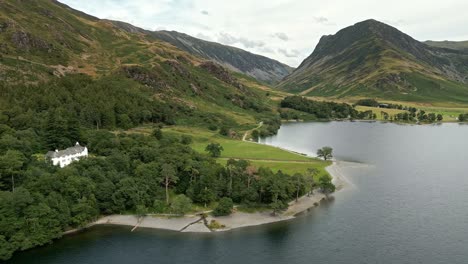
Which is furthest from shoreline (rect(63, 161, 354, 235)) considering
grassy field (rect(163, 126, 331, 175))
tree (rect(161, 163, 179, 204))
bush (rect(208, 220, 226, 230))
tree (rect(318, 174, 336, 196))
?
grassy field (rect(163, 126, 331, 175))

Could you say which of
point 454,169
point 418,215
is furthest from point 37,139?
point 454,169

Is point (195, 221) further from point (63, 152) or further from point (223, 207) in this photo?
point (63, 152)

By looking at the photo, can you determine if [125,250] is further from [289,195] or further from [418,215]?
[418,215]

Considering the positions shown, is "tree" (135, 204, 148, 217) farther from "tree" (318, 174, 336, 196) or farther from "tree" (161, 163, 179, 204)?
"tree" (318, 174, 336, 196)

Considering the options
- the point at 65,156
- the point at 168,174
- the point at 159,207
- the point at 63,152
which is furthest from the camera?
the point at 63,152

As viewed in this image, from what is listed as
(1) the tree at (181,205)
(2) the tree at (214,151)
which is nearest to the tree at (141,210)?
(1) the tree at (181,205)

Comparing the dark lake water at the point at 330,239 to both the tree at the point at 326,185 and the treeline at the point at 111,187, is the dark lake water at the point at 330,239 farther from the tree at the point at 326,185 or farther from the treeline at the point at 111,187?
the treeline at the point at 111,187

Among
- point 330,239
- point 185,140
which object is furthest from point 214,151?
point 330,239
